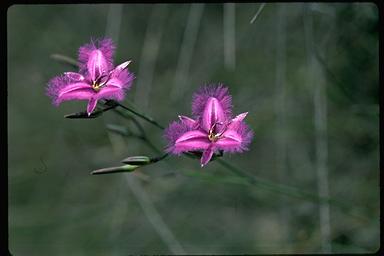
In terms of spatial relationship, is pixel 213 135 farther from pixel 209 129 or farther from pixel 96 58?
pixel 96 58

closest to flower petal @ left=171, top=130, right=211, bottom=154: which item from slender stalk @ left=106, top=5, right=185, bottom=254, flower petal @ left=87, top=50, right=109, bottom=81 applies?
flower petal @ left=87, top=50, right=109, bottom=81

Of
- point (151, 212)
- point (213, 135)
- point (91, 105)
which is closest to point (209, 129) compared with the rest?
point (213, 135)

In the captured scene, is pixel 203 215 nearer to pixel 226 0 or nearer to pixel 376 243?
pixel 376 243

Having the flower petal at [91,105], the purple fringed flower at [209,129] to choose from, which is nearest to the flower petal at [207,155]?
the purple fringed flower at [209,129]

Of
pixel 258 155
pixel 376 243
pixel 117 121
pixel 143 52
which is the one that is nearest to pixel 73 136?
pixel 117 121

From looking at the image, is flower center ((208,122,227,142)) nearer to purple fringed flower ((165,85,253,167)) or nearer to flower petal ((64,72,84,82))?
purple fringed flower ((165,85,253,167))

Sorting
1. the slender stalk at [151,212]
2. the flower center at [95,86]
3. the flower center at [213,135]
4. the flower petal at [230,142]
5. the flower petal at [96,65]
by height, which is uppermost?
the flower petal at [96,65]

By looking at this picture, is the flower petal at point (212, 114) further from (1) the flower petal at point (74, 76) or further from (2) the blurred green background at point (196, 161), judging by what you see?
(2) the blurred green background at point (196, 161)
